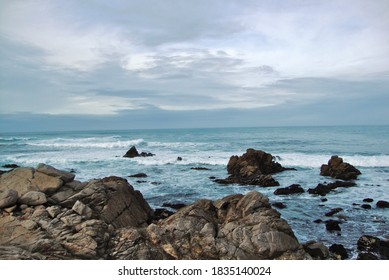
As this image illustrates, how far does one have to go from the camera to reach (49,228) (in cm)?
485

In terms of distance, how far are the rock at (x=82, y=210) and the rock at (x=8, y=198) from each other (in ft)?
3.55

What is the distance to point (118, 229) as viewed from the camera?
5121mm

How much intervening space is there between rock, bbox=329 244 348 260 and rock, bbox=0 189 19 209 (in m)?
6.26

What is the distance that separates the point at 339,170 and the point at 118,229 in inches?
529

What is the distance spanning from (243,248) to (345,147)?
27.1m

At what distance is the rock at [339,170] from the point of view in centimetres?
1494

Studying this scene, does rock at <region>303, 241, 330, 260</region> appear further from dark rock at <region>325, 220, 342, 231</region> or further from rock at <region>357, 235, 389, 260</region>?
dark rock at <region>325, 220, 342, 231</region>

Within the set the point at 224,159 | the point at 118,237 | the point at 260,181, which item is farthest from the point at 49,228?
the point at 224,159

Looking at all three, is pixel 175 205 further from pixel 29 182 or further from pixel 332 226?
pixel 29 182

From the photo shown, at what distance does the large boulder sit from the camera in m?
4.77

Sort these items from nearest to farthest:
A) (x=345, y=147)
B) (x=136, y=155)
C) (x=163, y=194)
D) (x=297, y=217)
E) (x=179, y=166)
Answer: (x=297, y=217) < (x=163, y=194) < (x=179, y=166) < (x=136, y=155) < (x=345, y=147)

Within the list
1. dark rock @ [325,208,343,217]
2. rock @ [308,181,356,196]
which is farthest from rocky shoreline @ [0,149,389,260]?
rock @ [308,181,356,196]

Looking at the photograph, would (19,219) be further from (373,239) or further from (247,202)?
(373,239)

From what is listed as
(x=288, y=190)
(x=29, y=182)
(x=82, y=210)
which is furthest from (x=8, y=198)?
(x=288, y=190)
